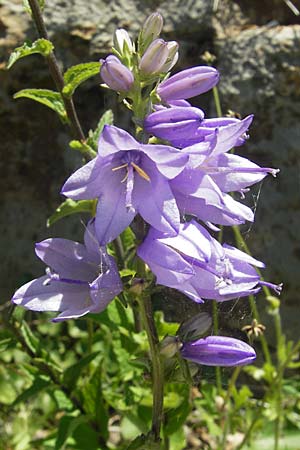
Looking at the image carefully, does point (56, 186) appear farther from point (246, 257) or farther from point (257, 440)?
point (246, 257)

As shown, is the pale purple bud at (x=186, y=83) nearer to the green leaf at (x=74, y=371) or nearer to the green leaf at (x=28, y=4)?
the green leaf at (x=28, y=4)

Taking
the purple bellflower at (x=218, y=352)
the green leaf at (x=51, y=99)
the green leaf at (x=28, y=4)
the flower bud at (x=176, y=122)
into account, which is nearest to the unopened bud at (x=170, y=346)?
the purple bellflower at (x=218, y=352)

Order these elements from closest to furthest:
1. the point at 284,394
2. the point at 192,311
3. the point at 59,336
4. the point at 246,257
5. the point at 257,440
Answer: the point at 246,257 < the point at 192,311 < the point at 257,440 < the point at 284,394 < the point at 59,336

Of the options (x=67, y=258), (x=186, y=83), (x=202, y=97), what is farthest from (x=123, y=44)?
(x=202, y=97)

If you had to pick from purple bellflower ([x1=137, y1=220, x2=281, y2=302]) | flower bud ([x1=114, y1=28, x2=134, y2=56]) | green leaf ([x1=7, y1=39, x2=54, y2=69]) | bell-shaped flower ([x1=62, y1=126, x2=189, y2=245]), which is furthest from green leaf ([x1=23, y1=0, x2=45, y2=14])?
purple bellflower ([x1=137, y1=220, x2=281, y2=302])

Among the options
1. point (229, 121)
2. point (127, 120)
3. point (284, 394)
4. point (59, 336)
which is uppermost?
point (229, 121)

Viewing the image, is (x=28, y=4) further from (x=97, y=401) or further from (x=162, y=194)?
(x=97, y=401)

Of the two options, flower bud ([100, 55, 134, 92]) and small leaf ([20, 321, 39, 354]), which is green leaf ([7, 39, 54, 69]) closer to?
flower bud ([100, 55, 134, 92])

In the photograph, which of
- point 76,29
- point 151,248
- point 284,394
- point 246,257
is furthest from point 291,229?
point 151,248
